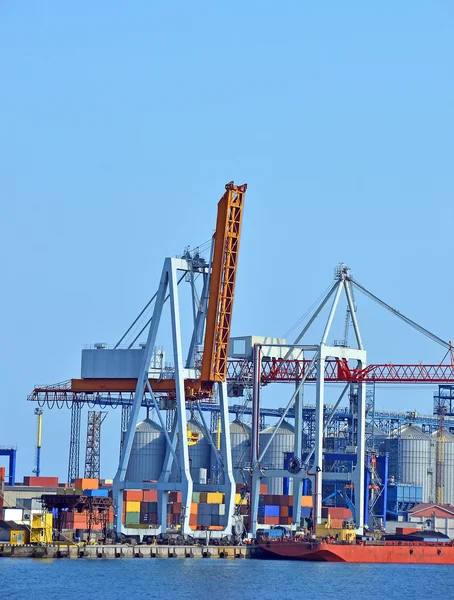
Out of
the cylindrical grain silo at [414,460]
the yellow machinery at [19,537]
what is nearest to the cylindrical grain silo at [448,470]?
the cylindrical grain silo at [414,460]

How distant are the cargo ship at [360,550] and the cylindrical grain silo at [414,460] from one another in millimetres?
28614

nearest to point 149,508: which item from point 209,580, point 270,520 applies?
point 270,520

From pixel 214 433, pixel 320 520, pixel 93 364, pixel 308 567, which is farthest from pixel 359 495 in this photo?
pixel 214 433

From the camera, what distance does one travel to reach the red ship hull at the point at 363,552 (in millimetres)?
100500

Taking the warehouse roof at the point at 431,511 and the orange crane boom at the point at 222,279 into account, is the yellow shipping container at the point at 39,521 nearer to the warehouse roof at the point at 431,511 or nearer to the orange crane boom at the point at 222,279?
the orange crane boom at the point at 222,279

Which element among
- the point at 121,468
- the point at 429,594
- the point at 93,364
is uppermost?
the point at 93,364

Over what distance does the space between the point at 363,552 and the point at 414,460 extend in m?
37.1

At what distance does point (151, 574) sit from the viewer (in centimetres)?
8456

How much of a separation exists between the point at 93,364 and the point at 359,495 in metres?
19.6

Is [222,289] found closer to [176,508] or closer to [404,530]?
[176,508]

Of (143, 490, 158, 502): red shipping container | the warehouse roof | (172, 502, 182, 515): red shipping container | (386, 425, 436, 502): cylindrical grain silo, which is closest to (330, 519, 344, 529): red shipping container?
(172, 502, 182, 515): red shipping container

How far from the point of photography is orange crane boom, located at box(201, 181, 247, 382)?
97062 millimetres

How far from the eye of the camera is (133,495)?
355ft

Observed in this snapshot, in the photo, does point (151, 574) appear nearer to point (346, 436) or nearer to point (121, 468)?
point (121, 468)
